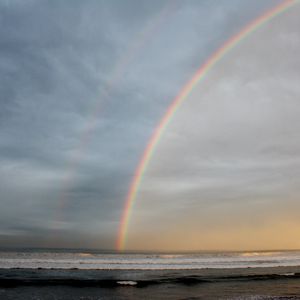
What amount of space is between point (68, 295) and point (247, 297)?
1466cm

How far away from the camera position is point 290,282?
144 ft

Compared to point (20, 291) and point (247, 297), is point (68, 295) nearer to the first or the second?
point (20, 291)

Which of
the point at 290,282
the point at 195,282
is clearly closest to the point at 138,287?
the point at 195,282

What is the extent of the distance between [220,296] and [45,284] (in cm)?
1846

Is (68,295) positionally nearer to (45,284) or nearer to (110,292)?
(110,292)

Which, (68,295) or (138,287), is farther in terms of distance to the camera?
(138,287)

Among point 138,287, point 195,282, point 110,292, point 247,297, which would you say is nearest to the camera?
point 247,297

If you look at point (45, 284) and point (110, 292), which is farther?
point (45, 284)

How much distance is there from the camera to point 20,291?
3516 cm

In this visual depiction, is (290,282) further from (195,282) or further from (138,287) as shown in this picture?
(138,287)

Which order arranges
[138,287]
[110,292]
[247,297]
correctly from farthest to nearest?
1. [138,287]
2. [110,292]
3. [247,297]

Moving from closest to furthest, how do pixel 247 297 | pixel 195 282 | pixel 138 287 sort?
pixel 247 297 → pixel 138 287 → pixel 195 282

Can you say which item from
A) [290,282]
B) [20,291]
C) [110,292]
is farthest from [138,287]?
[290,282]

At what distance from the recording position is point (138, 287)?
1518 inches
